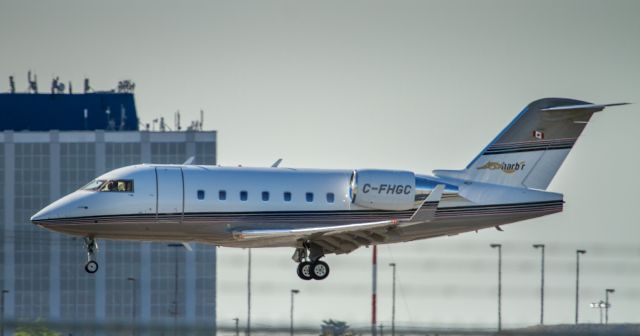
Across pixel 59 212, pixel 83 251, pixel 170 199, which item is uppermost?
pixel 170 199

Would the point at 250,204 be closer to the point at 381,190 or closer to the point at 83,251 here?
the point at 381,190

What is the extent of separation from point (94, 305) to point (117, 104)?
20.0 m

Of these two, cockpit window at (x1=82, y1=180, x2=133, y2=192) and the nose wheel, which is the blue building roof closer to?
the nose wheel

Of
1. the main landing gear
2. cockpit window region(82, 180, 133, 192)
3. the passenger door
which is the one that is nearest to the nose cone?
cockpit window region(82, 180, 133, 192)

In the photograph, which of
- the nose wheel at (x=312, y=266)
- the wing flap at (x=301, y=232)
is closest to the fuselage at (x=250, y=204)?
the wing flap at (x=301, y=232)

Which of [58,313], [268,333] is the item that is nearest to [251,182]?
[268,333]

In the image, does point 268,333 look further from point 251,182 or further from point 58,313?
point 58,313

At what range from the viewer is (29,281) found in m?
140

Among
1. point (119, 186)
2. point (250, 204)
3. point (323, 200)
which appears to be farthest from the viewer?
point (323, 200)

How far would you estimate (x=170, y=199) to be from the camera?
2724 inches

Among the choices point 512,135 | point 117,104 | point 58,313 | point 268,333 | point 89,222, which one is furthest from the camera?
point 117,104

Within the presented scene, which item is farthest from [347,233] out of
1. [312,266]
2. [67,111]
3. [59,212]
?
[67,111]

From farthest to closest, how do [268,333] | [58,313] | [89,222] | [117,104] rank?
[117,104] → [58,313] → [89,222] → [268,333]

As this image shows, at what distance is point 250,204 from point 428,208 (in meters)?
7.15
